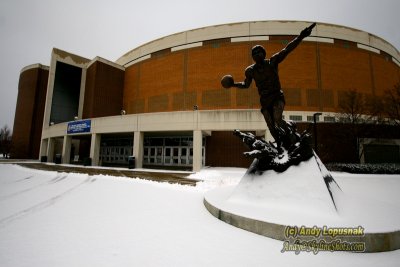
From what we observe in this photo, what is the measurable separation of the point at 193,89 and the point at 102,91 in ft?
48.3

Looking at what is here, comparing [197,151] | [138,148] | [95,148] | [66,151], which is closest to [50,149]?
[66,151]

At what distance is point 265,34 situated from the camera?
2645cm

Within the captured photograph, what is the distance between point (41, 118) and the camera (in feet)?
123

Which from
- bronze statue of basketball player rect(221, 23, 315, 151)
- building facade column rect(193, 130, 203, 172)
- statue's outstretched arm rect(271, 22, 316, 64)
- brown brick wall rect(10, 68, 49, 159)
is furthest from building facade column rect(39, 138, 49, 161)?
statue's outstretched arm rect(271, 22, 316, 64)

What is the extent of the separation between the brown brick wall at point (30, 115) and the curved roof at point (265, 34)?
2398cm

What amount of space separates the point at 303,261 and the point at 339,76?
30.4 metres

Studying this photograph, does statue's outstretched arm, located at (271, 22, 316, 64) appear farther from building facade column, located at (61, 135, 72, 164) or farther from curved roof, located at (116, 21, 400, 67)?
building facade column, located at (61, 135, 72, 164)

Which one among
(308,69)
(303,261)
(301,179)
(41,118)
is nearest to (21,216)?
(303,261)

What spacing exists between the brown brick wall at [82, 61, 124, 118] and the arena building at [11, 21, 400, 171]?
6.2 inches

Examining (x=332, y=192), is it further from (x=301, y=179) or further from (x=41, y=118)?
(x=41, y=118)

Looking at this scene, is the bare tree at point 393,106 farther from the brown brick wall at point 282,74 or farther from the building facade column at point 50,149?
the building facade column at point 50,149

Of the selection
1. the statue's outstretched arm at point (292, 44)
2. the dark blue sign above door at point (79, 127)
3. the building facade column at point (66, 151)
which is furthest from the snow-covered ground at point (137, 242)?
the building facade column at point (66, 151)

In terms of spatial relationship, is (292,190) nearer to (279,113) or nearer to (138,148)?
(279,113)

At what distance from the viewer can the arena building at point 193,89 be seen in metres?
21.7
